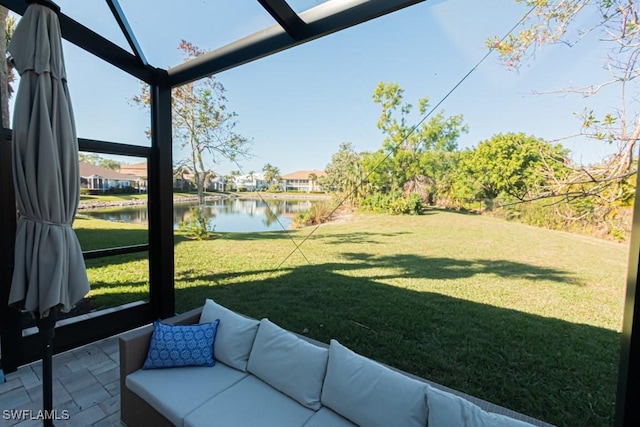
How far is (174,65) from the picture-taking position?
3395 mm

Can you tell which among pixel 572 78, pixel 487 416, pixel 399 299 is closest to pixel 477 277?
pixel 399 299

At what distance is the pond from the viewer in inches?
140

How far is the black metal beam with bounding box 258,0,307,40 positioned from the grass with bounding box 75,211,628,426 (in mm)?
2148

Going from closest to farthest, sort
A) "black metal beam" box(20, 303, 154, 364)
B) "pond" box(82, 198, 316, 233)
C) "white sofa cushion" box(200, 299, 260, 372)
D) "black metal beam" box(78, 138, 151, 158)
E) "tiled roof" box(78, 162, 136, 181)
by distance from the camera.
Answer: "white sofa cushion" box(200, 299, 260, 372), "black metal beam" box(20, 303, 154, 364), "black metal beam" box(78, 138, 151, 158), "tiled roof" box(78, 162, 136, 181), "pond" box(82, 198, 316, 233)

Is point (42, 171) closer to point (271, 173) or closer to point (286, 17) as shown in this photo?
point (286, 17)

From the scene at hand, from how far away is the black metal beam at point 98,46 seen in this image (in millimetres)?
2488

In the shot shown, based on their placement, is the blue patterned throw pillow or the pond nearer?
the blue patterned throw pillow

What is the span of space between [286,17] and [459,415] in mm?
2909

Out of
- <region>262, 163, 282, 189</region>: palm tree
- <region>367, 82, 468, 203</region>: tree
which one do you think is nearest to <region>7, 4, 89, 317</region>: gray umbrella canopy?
<region>262, 163, 282, 189</region>: palm tree

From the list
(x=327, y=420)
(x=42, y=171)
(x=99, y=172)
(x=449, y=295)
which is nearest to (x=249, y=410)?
(x=327, y=420)

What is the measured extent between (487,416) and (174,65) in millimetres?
4361

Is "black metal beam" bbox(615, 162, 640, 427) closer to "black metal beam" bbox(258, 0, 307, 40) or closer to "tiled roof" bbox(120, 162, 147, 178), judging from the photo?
"black metal beam" bbox(258, 0, 307, 40)

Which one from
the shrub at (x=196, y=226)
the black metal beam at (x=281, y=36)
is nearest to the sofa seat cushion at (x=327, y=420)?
the black metal beam at (x=281, y=36)

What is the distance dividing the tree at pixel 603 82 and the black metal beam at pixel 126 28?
356 centimetres
